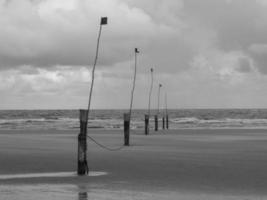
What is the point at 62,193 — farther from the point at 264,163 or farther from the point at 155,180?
the point at 264,163

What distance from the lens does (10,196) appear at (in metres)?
13.9

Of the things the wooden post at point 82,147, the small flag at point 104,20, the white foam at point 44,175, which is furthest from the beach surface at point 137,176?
the small flag at point 104,20

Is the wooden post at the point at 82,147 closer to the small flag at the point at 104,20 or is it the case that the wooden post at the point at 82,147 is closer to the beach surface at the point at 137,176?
the beach surface at the point at 137,176

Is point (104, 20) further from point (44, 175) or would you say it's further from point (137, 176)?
point (44, 175)

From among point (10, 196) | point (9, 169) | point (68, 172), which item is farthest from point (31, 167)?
point (10, 196)

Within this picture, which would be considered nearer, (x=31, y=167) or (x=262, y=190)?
(x=262, y=190)

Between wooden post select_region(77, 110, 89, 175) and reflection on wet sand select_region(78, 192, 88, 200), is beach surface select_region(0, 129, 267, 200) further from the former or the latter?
wooden post select_region(77, 110, 89, 175)

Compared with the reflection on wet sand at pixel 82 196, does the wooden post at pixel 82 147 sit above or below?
above

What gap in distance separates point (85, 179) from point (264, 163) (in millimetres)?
7731

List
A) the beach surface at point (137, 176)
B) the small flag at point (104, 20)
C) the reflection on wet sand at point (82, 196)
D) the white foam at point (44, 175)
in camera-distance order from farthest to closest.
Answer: the small flag at point (104, 20), the white foam at point (44, 175), the beach surface at point (137, 176), the reflection on wet sand at point (82, 196)

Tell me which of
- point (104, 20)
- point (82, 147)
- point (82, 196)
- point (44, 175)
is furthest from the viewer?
point (104, 20)

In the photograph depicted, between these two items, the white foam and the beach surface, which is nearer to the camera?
the beach surface

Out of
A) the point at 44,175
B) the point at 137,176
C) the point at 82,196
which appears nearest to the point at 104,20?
the point at 137,176

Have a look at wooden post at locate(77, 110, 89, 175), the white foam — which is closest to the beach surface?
the white foam
